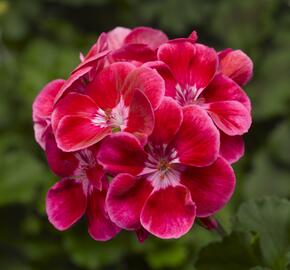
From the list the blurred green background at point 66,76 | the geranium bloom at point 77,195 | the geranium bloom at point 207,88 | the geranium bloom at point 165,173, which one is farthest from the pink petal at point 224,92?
the blurred green background at point 66,76

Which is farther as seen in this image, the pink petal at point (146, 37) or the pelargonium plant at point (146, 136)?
the pink petal at point (146, 37)

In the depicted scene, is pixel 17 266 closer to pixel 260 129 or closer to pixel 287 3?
pixel 260 129

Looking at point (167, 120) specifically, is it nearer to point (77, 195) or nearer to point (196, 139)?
point (196, 139)

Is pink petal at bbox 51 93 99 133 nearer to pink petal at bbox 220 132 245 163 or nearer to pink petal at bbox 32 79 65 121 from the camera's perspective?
pink petal at bbox 32 79 65 121

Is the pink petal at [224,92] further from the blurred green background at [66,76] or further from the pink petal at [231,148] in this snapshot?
the blurred green background at [66,76]

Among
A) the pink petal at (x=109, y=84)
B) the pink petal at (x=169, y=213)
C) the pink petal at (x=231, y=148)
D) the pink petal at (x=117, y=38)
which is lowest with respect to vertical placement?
the pink petal at (x=169, y=213)

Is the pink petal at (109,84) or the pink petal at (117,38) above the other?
the pink petal at (109,84)

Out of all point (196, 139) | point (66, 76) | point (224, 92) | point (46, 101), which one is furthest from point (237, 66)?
point (66, 76)

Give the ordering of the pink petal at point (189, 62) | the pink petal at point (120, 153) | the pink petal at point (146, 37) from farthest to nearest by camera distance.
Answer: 1. the pink petal at point (146, 37)
2. the pink petal at point (189, 62)
3. the pink petal at point (120, 153)
